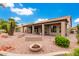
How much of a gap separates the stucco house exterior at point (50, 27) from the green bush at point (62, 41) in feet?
0.27

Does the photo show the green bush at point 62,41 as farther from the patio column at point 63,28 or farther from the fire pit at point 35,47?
the fire pit at point 35,47

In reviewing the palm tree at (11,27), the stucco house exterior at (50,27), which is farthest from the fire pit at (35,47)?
the palm tree at (11,27)

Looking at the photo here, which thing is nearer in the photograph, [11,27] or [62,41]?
[62,41]

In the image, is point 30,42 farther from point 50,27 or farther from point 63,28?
point 63,28

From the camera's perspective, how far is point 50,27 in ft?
12.8

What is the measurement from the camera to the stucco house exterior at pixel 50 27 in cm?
382

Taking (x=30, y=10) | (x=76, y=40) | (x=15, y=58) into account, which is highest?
(x=30, y=10)

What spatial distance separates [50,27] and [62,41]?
0.31 m

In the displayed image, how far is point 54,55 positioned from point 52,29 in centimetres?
44

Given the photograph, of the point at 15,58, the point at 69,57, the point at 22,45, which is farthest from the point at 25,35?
the point at 69,57

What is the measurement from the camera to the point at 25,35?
3.89m

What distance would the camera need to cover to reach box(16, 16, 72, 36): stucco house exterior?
Answer: 3822mm

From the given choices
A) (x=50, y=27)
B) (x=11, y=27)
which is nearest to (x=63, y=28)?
(x=50, y=27)

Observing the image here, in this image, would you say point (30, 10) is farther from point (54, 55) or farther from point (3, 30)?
point (54, 55)
